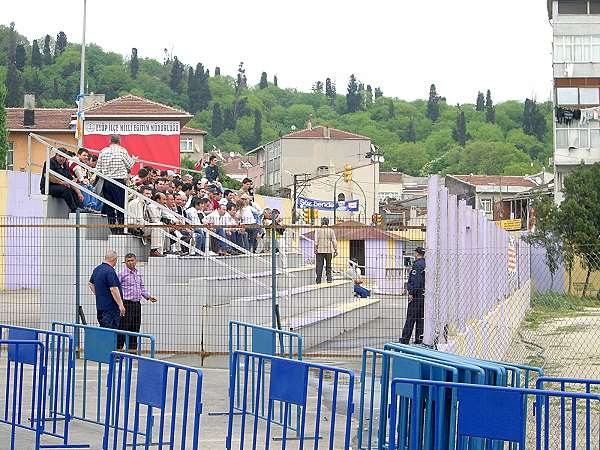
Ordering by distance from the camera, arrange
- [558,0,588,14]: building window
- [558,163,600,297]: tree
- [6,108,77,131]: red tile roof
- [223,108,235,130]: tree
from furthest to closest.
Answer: [223,108,235,130]: tree
[558,0,588,14]: building window
[6,108,77,131]: red tile roof
[558,163,600,297]: tree

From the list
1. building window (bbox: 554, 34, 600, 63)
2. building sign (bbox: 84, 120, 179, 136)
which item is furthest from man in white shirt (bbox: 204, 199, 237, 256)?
building window (bbox: 554, 34, 600, 63)

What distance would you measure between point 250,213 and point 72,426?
12720mm

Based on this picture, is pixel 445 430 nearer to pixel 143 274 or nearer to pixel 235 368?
pixel 235 368

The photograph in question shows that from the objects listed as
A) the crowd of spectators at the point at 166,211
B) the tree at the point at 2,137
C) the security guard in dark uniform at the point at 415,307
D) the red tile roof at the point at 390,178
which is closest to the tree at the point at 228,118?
the red tile roof at the point at 390,178

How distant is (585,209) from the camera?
5447 cm

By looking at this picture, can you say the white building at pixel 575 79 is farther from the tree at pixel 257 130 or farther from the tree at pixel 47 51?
the tree at pixel 257 130

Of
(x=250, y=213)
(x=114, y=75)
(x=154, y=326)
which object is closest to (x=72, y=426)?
(x=154, y=326)

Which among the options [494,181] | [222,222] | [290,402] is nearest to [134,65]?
[494,181]

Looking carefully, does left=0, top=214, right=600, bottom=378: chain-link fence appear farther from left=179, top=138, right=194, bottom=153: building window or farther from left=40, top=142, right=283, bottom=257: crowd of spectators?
left=179, top=138, right=194, bottom=153: building window

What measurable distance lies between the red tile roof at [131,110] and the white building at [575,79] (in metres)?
23.1

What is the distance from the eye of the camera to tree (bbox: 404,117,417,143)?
189625 mm

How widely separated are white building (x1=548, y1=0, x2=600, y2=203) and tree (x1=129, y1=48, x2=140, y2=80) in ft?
362

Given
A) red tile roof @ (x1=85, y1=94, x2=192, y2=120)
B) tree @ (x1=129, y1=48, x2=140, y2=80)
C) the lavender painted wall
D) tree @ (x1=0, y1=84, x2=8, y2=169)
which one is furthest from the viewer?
tree @ (x1=129, y1=48, x2=140, y2=80)

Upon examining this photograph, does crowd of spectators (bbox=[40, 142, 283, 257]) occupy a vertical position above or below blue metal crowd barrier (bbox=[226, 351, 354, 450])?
above
